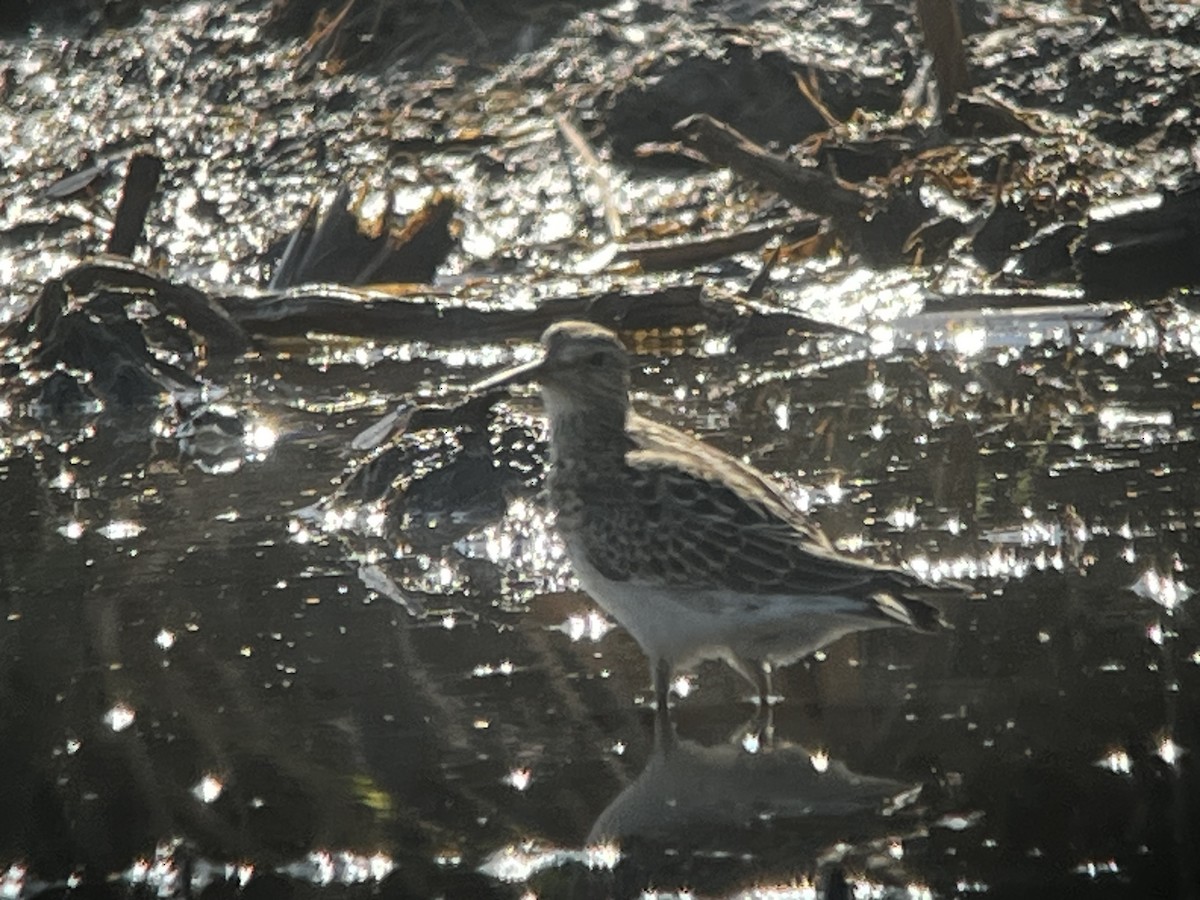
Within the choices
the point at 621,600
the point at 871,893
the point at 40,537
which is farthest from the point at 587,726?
the point at 40,537

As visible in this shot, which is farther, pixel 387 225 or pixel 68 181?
pixel 68 181

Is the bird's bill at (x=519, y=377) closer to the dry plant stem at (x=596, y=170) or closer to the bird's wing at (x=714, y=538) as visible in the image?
the bird's wing at (x=714, y=538)

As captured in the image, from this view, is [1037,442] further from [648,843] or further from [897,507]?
[648,843]

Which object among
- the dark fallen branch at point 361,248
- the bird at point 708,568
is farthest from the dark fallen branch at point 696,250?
the bird at point 708,568

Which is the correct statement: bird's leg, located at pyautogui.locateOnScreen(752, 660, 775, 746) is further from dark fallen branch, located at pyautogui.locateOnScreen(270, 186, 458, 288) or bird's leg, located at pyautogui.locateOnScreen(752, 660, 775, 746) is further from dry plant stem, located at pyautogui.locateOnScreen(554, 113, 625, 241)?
dry plant stem, located at pyautogui.locateOnScreen(554, 113, 625, 241)

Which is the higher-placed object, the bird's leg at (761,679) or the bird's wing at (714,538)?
the bird's wing at (714,538)

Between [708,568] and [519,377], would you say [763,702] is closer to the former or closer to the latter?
[708,568]
